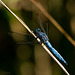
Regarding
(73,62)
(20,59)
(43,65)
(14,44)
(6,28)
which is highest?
(6,28)

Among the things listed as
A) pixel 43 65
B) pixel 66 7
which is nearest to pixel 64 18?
pixel 66 7

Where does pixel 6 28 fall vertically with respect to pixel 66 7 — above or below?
above

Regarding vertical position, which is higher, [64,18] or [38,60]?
[64,18]

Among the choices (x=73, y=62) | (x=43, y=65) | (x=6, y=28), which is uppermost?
(x=6, y=28)

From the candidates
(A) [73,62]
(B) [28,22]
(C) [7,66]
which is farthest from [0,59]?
(A) [73,62]

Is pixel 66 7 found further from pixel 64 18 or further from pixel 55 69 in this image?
pixel 55 69

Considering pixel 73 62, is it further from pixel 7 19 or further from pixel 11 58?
pixel 7 19
